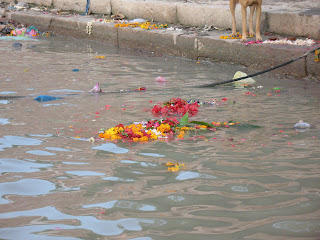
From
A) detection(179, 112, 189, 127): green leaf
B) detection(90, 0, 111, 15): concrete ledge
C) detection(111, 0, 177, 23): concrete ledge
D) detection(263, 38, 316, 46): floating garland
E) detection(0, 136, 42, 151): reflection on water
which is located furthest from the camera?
detection(90, 0, 111, 15): concrete ledge

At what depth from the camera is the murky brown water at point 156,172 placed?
10.8 feet

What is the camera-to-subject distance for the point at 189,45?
11.3 meters

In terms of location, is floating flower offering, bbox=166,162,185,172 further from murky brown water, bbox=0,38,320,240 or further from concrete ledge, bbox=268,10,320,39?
concrete ledge, bbox=268,10,320,39

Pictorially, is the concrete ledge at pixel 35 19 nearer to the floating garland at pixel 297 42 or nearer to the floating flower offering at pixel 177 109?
the floating garland at pixel 297 42

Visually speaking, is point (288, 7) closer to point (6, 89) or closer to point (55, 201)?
point (6, 89)

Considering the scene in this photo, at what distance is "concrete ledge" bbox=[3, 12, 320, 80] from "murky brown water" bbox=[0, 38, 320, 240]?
104cm

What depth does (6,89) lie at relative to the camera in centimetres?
806

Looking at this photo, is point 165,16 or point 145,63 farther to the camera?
point 165,16

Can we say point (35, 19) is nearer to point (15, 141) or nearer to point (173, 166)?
point (15, 141)

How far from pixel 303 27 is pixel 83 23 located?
6.92 m

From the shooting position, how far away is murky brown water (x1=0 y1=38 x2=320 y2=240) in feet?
10.8

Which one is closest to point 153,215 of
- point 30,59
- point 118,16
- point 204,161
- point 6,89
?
point 204,161

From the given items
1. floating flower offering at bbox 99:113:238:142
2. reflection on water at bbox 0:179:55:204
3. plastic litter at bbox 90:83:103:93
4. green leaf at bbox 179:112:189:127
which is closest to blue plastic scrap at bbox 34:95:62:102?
plastic litter at bbox 90:83:103:93

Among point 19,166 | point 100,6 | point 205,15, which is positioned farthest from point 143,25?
point 19,166
